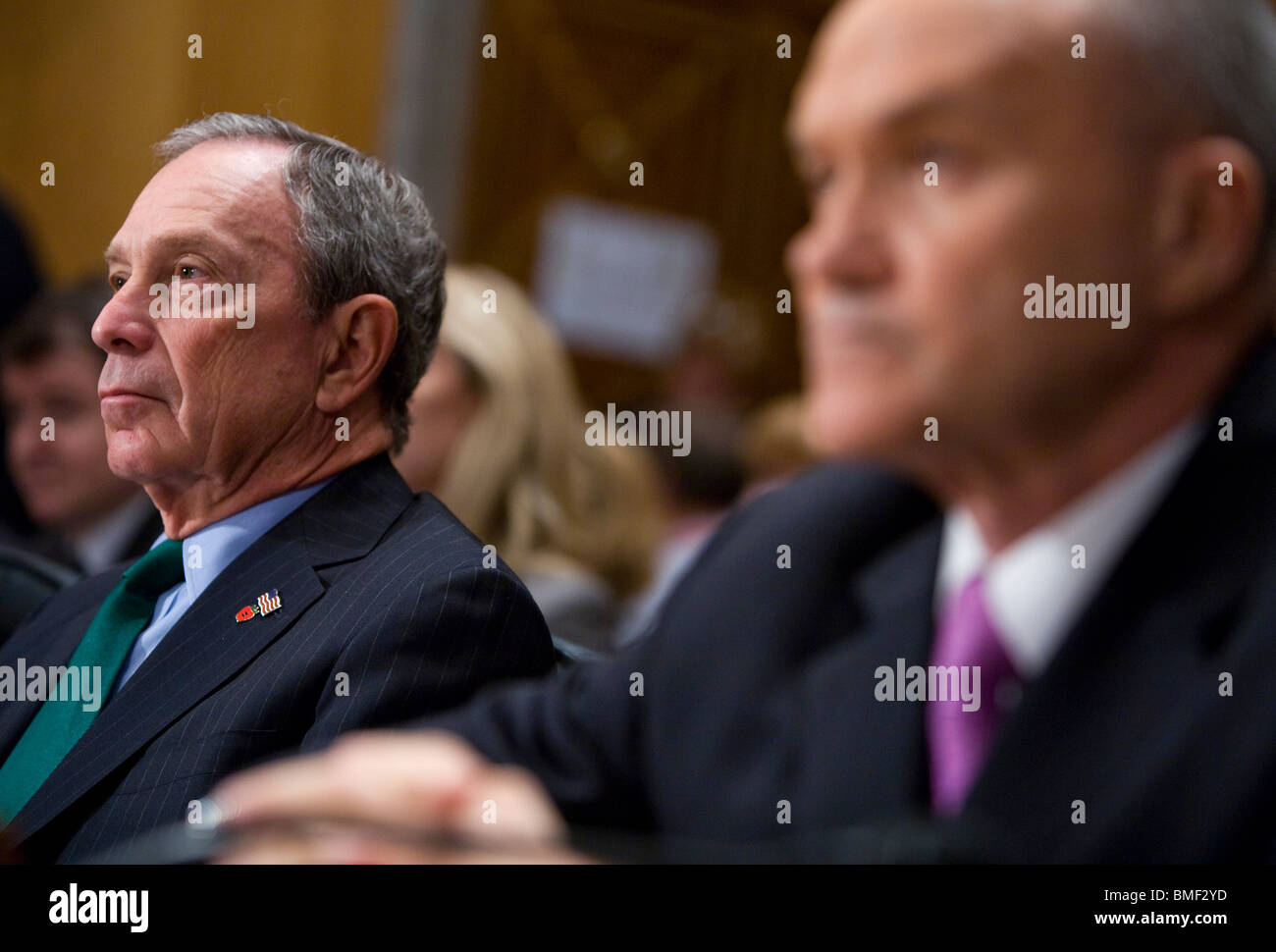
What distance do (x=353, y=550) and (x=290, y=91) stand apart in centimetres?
312

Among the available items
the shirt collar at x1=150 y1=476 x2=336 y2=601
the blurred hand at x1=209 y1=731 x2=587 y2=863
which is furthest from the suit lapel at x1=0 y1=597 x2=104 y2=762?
the blurred hand at x1=209 y1=731 x2=587 y2=863

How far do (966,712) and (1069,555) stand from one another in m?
0.10

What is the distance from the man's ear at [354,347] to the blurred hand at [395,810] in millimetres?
520

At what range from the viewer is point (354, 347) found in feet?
4.57

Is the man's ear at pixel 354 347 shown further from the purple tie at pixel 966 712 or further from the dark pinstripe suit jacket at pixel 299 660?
the purple tie at pixel 966 712

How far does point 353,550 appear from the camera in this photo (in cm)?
146

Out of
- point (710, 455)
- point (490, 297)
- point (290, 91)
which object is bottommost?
point (710, 455)

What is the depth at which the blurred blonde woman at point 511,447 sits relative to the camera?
246cm

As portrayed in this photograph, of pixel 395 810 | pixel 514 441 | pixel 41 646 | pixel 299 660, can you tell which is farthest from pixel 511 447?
pixel 395 810

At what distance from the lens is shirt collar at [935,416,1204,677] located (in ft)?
2.51

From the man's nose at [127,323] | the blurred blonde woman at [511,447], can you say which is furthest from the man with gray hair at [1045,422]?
the blurred blonde woman at [511,447]
